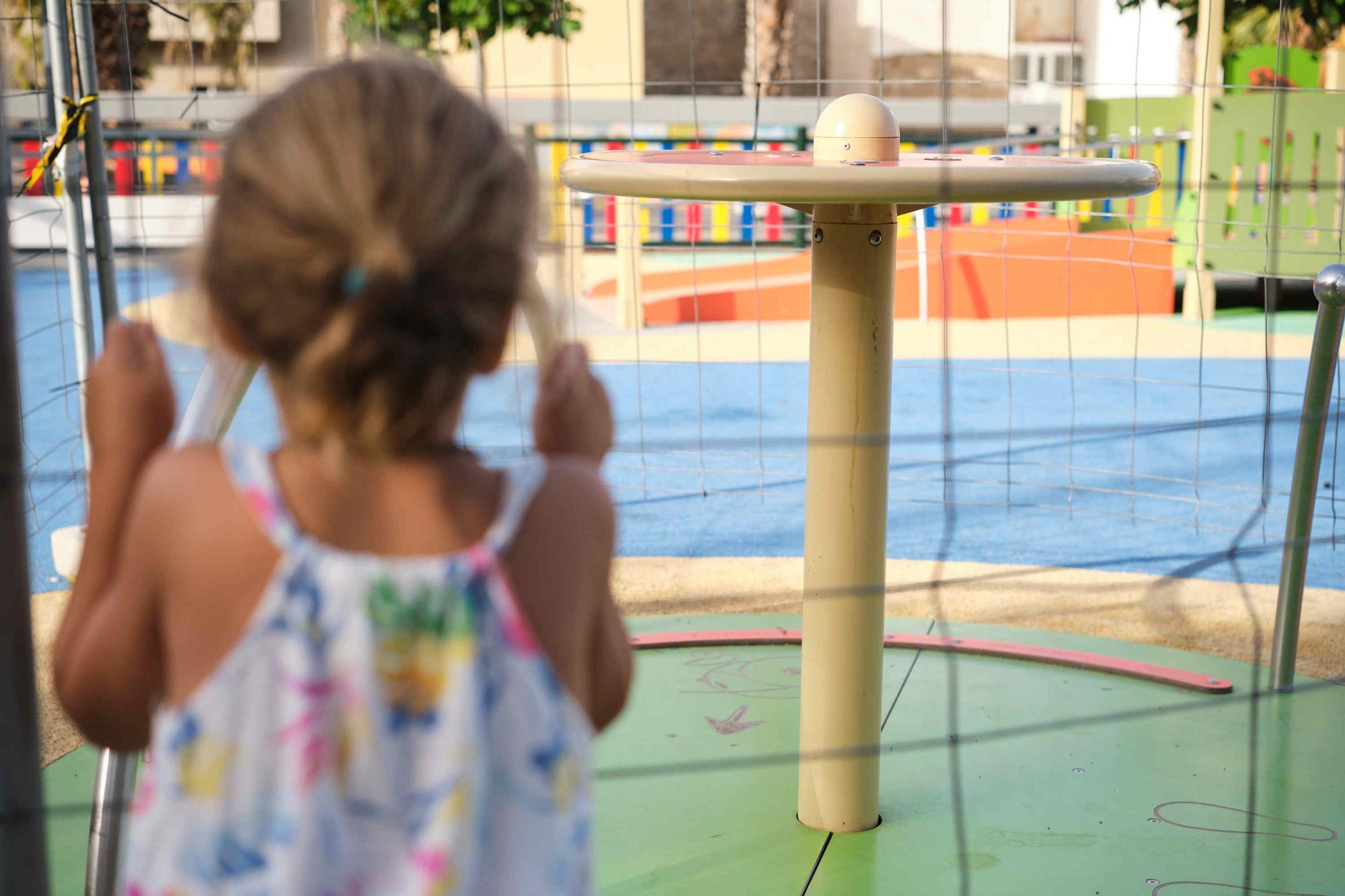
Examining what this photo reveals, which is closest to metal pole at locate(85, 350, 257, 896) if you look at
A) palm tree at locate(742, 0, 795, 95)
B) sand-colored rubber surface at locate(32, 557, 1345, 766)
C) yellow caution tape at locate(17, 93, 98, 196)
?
yellow caution tape at locate(17, 93, 98, 196)

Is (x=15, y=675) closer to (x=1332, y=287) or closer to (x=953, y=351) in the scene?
(x=1332, y=287)

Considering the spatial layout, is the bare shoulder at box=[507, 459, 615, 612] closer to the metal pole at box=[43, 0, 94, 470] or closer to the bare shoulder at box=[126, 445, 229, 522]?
the bare shoulder at box=[126, 445, 229, 522]

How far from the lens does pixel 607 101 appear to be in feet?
32.2

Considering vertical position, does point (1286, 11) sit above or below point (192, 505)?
above

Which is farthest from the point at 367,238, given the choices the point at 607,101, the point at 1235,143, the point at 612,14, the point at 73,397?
the point at 612,14

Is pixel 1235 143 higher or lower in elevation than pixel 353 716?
higher

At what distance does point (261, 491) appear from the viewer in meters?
0.67

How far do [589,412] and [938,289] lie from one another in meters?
6.16

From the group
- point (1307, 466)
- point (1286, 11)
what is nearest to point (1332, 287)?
point (1307, 466)

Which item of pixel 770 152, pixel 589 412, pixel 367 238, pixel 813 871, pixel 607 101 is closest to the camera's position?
pixel 367 238

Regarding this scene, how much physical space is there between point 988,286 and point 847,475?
5198mm

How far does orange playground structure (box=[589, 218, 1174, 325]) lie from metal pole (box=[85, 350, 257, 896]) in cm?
534

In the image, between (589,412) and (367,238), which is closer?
(367,238)

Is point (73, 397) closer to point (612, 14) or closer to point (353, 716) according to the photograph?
point (353, 716)
